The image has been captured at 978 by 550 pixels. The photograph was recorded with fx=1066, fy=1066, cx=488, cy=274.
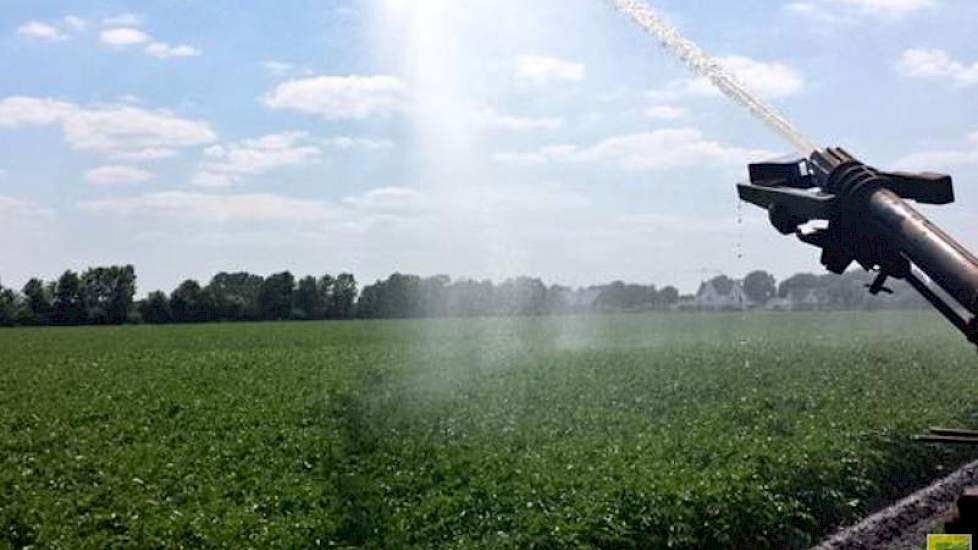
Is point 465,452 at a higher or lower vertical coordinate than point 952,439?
lower

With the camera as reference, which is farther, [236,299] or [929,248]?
[236,299]

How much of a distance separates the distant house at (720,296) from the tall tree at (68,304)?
7014 centimetres

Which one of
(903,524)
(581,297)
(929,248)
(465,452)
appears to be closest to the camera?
(929,248)

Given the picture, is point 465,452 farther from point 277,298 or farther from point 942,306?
point 277,298

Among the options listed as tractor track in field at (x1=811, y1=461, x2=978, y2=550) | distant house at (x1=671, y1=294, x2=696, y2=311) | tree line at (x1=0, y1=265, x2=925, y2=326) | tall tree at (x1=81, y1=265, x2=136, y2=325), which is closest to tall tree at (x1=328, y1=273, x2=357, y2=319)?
tree line at (x1=0, y1=265, x2=925, y2=326)

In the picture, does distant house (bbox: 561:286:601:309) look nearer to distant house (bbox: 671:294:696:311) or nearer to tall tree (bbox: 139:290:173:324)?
distant house (bbox: 671:294:696:311)

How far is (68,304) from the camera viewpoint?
356 ft

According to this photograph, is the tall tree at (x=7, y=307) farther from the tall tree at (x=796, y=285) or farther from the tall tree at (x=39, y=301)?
the tall tree at (x=796, y=285)

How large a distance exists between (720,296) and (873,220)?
447 feet

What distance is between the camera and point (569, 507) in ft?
44.5

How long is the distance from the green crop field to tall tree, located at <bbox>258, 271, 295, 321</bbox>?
73.2 metres

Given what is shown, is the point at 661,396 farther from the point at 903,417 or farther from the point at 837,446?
the point at 837,446

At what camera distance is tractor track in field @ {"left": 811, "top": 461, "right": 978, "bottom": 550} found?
1367 centimetres

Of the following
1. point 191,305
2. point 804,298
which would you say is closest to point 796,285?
point 804,298
